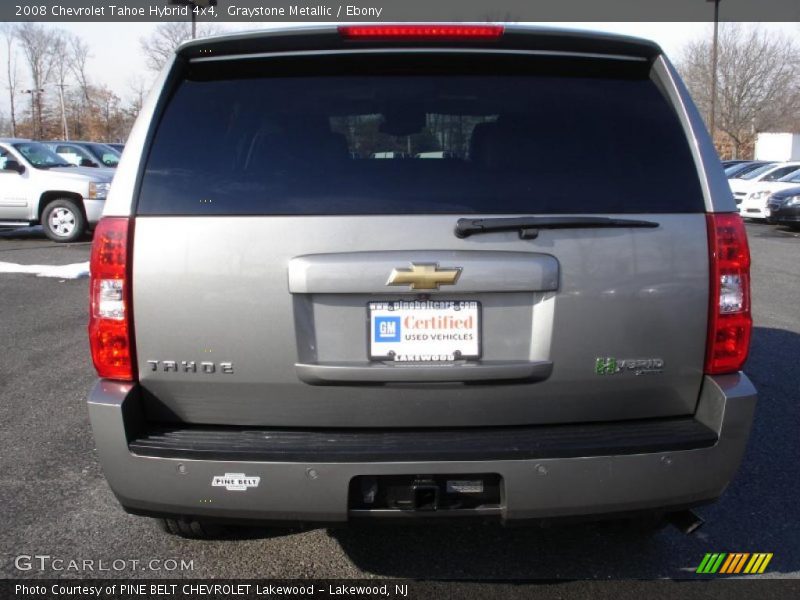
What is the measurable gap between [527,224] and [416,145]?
0.58 metres

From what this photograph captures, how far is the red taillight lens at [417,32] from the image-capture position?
2.56m

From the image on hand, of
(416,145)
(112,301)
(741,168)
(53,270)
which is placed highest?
(416,145)

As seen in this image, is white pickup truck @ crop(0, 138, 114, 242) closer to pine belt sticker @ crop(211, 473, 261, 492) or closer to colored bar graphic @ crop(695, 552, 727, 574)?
pine belt sticker @ crop(211, 473, 261, 492)

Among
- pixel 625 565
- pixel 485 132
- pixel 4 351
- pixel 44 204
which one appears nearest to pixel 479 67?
pixel 485 132

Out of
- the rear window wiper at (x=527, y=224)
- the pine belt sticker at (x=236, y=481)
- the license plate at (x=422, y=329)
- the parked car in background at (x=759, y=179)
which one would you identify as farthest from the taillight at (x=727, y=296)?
the parked car in background at (x=759, y=179)

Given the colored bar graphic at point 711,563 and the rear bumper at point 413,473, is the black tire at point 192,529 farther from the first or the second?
the colored bar graphic at point 711,563

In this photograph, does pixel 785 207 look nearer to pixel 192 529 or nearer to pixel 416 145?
pixel 416 145

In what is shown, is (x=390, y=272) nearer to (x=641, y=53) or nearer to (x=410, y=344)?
(x=410, y=344)

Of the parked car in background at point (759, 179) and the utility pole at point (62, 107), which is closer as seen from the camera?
the parked car in background at point (759, 179)

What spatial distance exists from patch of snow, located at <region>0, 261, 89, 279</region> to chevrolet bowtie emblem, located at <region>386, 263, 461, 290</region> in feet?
28.3

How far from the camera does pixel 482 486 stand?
95.1 inches

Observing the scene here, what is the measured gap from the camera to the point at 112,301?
96.0 inches

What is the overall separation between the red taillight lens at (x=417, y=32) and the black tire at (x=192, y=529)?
1.97m

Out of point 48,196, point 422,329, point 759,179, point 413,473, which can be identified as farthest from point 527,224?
point 759,179
